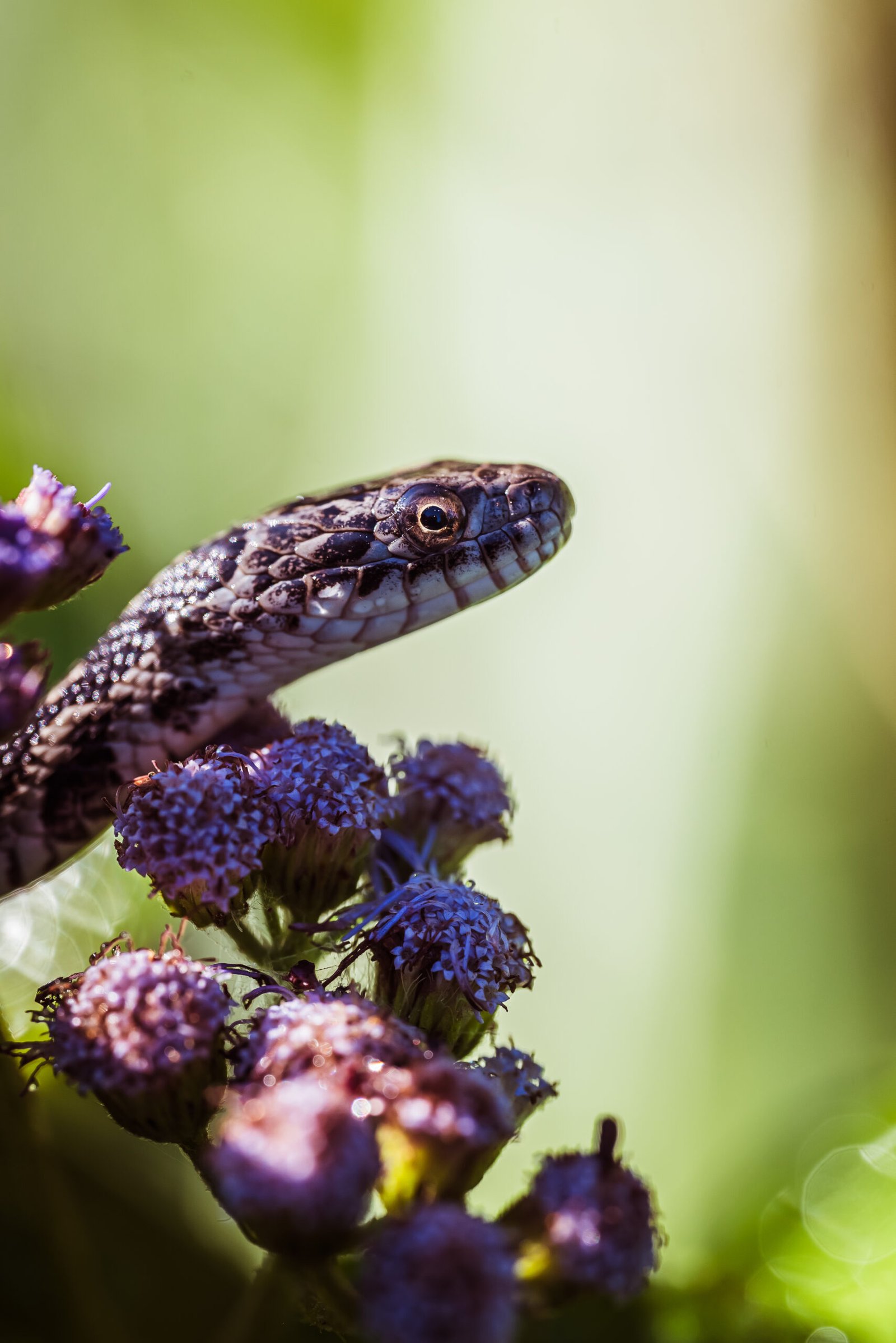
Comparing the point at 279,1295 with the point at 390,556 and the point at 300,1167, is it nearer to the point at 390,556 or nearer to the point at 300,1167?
the point at 300,1167

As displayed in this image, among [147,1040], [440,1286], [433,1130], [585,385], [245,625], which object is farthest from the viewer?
[585,385]

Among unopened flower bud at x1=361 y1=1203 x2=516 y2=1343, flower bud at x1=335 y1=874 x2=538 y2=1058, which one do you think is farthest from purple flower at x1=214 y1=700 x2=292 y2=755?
unopened flower bud at x1=361 y1=1203 x2=516 y2=1343

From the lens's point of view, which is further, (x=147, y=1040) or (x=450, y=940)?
(x=450, y=940)

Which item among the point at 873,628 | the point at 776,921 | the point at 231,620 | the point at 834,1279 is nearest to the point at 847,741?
the point at 873,628

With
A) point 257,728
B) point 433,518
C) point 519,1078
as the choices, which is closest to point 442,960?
point 519,1078

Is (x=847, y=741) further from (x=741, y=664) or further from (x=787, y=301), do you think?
(x=787, y=301)

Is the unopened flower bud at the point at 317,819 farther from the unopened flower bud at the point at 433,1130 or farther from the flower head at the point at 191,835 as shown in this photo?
the unopened flower bud at the point at 433,1130

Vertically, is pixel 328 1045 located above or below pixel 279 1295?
above

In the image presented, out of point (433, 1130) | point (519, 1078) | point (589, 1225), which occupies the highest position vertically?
point (433, 1130)
